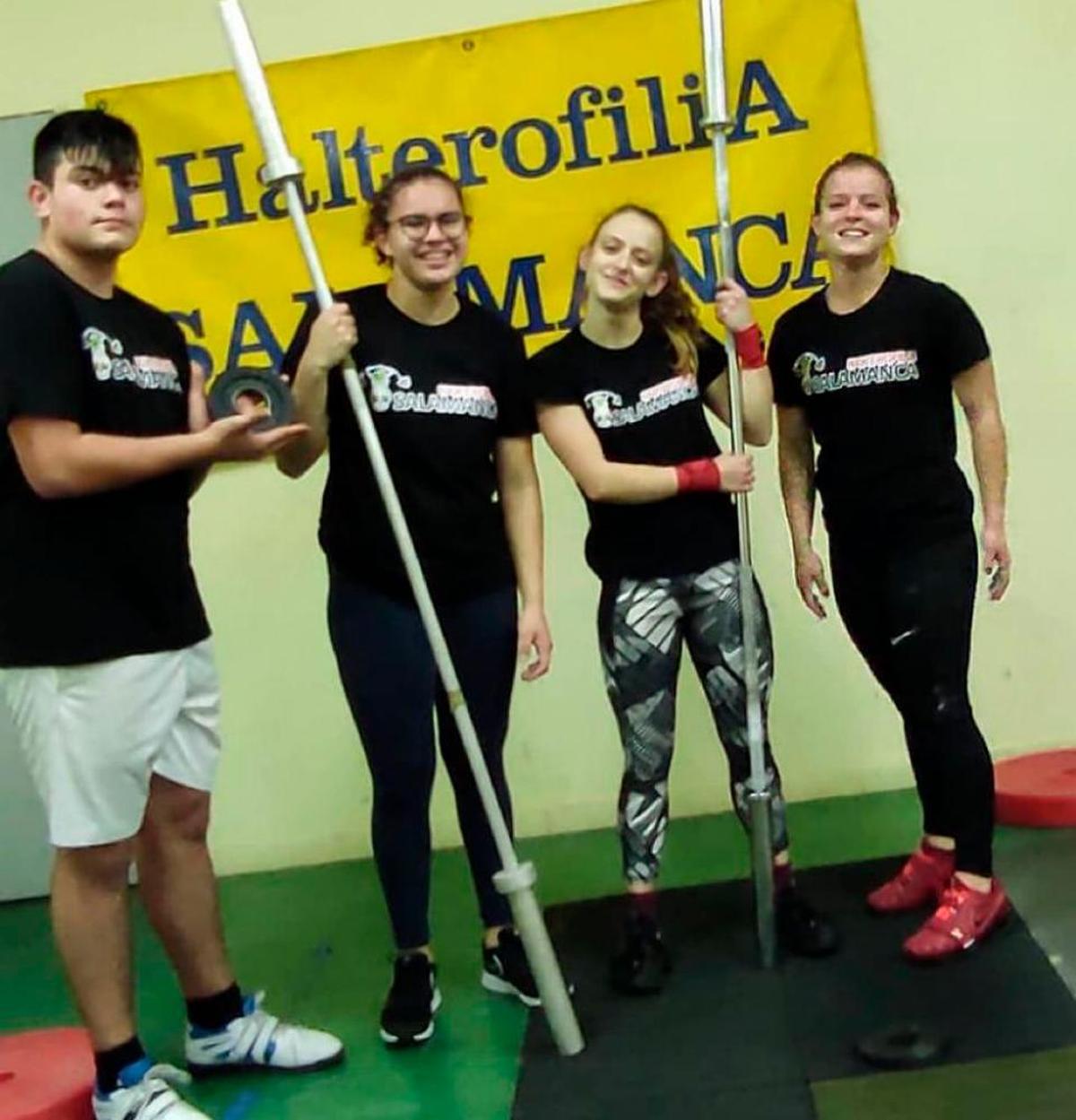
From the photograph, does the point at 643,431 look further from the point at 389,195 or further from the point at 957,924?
the point at 957,924

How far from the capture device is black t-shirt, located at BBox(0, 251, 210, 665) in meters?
2.04

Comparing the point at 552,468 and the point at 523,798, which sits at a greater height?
the point at 552,468

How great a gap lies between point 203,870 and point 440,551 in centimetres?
67

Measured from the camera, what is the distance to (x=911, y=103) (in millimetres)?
3414

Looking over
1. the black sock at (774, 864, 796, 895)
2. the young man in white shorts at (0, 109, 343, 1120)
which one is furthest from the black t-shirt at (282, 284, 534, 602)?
the black sock at (774, 864, 796, 895)

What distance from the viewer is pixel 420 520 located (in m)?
2.43

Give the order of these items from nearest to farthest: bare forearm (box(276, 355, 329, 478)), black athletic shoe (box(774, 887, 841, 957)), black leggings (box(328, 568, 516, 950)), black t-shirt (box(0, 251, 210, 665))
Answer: black t-shirt (box(0, 251, 210, 665)) < bare forearm (box(276, 355, 329, 478)) < black leggings (box(328, 568, 516, 950)) < black athletic shoe (box(774, 887, 841, 957))

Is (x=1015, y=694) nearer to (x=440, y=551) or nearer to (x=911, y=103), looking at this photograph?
(x=911, y=103)

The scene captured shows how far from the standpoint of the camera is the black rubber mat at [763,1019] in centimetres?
222

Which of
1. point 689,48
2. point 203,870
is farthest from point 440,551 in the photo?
point 689,48

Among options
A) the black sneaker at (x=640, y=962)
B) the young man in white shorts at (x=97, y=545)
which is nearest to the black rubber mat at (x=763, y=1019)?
the black sneaker at (x=640, y=962)

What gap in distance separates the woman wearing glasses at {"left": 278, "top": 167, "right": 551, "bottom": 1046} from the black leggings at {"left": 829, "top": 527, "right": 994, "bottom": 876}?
0.64m

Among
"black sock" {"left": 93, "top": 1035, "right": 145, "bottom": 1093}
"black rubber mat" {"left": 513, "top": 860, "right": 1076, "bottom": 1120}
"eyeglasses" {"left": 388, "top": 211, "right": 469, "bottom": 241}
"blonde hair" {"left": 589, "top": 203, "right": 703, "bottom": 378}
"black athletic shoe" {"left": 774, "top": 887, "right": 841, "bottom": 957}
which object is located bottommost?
"black rubber mat" {"left": 513, "top": 860, "right": 1076, "bottom": 1120}

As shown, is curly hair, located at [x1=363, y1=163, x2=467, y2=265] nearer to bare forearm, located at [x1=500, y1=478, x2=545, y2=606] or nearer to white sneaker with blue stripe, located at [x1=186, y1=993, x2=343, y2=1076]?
bare forearm, located at [x1=500, y1=478, x2=545, y2=606]
